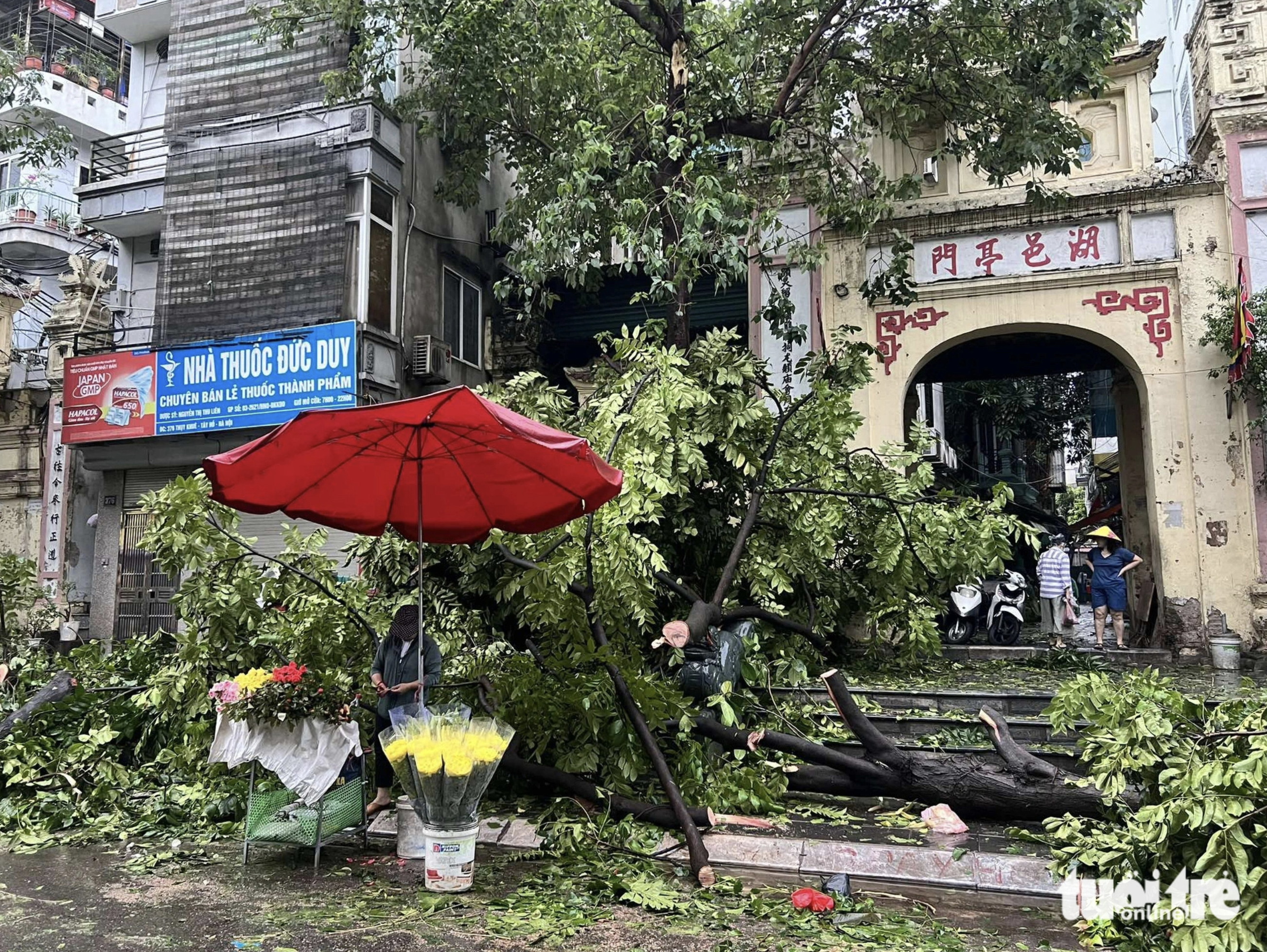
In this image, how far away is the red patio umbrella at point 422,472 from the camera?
4.85m

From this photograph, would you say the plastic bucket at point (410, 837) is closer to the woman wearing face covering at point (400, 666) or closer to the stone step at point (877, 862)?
the stone step at point (877, 862)

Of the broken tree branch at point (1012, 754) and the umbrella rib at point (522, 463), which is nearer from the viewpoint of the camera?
the umbrella rib at point (522, 463)

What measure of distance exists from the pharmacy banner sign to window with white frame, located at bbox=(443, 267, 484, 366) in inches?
117

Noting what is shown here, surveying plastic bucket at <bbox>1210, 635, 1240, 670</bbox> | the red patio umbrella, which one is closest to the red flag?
plastic bucket at <bbox>1210, 635, 1240, 670</bbox>

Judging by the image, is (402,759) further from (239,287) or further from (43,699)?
(239,287)

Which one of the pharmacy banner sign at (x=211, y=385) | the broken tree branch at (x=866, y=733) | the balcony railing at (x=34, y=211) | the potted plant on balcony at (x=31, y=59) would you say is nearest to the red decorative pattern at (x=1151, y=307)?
the broken tree branch at (x=866, y=733)

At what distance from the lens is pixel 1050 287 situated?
11883 millimetres

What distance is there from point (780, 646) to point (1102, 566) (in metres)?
5.98

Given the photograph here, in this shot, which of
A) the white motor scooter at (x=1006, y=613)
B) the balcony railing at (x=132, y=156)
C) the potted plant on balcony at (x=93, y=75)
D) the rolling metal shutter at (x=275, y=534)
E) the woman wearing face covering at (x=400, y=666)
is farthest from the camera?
the potted plant on balcony at (x=93, y=75)

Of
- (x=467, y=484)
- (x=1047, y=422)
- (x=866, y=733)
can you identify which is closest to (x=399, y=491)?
(x=467, y=484)

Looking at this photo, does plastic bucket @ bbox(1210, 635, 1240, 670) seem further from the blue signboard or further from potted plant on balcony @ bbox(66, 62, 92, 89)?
→ potted plant on balcony @ bbox(66, 62, 92, 89)

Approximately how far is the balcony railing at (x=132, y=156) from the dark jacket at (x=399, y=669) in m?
13.1

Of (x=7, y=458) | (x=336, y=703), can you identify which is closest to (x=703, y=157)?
(x=336, y=703)

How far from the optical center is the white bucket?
15.0ft
